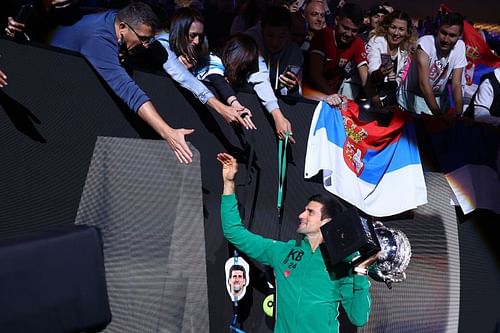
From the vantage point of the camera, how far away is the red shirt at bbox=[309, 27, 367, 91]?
20.7 feet

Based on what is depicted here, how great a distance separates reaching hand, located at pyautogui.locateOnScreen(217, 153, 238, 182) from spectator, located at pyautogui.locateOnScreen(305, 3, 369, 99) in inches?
53.9

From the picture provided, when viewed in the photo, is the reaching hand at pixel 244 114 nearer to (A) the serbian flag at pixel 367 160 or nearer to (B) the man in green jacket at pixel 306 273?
(B) the man in green jacket at pixel 306 273

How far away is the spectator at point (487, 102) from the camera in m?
6.82

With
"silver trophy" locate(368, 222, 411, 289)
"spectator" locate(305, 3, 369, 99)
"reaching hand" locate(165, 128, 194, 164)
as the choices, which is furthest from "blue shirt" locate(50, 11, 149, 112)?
"silver trophy" locate(368, 222, 411, 289)

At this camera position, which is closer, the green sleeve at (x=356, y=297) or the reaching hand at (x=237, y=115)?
the green sleeve at (x=356, y=297)

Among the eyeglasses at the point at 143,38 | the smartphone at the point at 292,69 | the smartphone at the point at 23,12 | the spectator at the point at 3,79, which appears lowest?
the smartphone at the point at 292,69

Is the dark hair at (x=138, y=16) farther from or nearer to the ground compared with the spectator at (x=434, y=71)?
farther from the ground

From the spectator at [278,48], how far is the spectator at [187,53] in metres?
0.76

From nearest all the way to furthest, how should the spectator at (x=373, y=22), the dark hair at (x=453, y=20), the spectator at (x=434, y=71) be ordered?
the spectator at (x=434, y=71)
the dark hair at (x=453, y=20)
the spectator at (x=373, y=22)

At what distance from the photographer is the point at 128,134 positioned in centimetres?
484

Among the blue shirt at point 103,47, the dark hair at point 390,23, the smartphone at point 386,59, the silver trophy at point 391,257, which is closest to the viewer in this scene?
the blue shirt at point 103,47

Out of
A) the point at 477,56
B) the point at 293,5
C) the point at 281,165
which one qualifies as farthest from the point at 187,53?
the point at 477,56

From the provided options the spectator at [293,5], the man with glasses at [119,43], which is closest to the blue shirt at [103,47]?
the man with glasses at [119,43]

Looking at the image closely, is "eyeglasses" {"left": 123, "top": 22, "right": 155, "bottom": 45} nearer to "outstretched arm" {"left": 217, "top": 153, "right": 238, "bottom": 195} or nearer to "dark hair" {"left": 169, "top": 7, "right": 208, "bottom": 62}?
"dark hair" {"left": 169, "top": 7, "right": 208, "bottom": 62}
